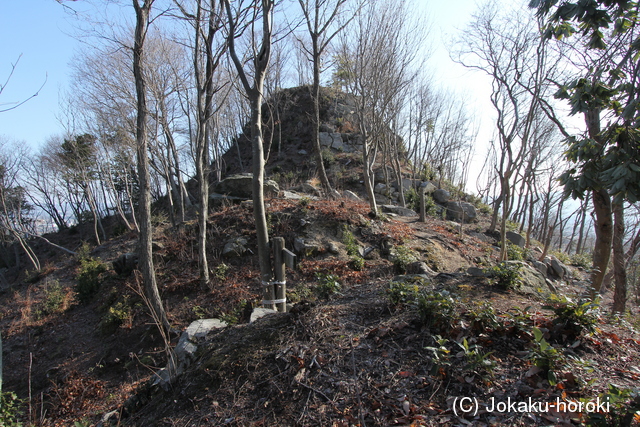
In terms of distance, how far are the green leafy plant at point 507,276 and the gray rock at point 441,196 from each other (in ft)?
43.8

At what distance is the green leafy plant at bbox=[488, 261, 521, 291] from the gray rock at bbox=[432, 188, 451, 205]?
13.3 m

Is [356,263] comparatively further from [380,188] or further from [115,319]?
[380,188]

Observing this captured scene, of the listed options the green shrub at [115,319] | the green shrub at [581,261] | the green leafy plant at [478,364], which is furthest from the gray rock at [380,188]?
the green leafy plant at [478,364]

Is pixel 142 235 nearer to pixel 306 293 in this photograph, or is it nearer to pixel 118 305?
pixel 118 305

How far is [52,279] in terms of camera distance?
13.9 m

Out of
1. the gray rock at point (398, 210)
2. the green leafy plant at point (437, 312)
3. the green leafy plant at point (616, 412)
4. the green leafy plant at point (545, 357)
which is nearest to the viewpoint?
the green leafy plant at point (616, 412)

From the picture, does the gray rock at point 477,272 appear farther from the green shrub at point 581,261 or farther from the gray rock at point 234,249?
the green shrub at point 581,261

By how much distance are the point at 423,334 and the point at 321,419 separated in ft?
4.04

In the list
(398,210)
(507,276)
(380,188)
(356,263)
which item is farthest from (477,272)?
(380,188)

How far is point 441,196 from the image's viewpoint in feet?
57.9

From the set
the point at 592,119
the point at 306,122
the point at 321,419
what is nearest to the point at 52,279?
the point at 321,419

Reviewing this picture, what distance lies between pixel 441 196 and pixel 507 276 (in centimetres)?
1373

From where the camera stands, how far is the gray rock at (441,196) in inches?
688

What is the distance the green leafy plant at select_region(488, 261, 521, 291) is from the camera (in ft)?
14.9
